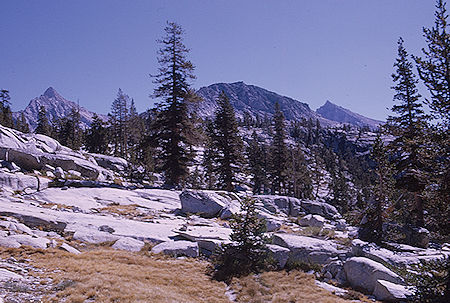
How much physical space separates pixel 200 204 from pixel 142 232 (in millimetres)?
6965

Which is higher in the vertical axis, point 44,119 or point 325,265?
point 44,119

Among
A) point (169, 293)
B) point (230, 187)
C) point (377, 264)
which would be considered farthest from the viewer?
point (230, 187)

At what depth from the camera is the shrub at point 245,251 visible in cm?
1196

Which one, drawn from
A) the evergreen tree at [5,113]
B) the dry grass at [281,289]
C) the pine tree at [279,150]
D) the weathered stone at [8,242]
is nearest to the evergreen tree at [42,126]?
the evergreen tree at [5,113]

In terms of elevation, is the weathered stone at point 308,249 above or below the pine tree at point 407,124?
below

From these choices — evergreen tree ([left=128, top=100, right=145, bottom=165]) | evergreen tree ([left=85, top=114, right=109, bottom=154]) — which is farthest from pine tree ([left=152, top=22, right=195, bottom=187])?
evergreen tree ([left=85, top=114, right=109, bottom=154])

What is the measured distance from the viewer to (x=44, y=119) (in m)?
65.7

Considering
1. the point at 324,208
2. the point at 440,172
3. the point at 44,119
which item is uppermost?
the point at 44,119

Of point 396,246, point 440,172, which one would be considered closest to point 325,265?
point 396,246

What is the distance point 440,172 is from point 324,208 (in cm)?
2144

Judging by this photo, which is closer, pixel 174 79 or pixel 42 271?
pixel 42 271

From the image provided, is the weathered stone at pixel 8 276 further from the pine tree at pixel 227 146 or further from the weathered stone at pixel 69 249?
the pine tree at pixel 227 146

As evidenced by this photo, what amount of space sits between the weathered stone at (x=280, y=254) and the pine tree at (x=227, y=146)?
19661mm

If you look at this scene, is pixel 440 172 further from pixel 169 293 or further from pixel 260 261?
pixel 169 293
